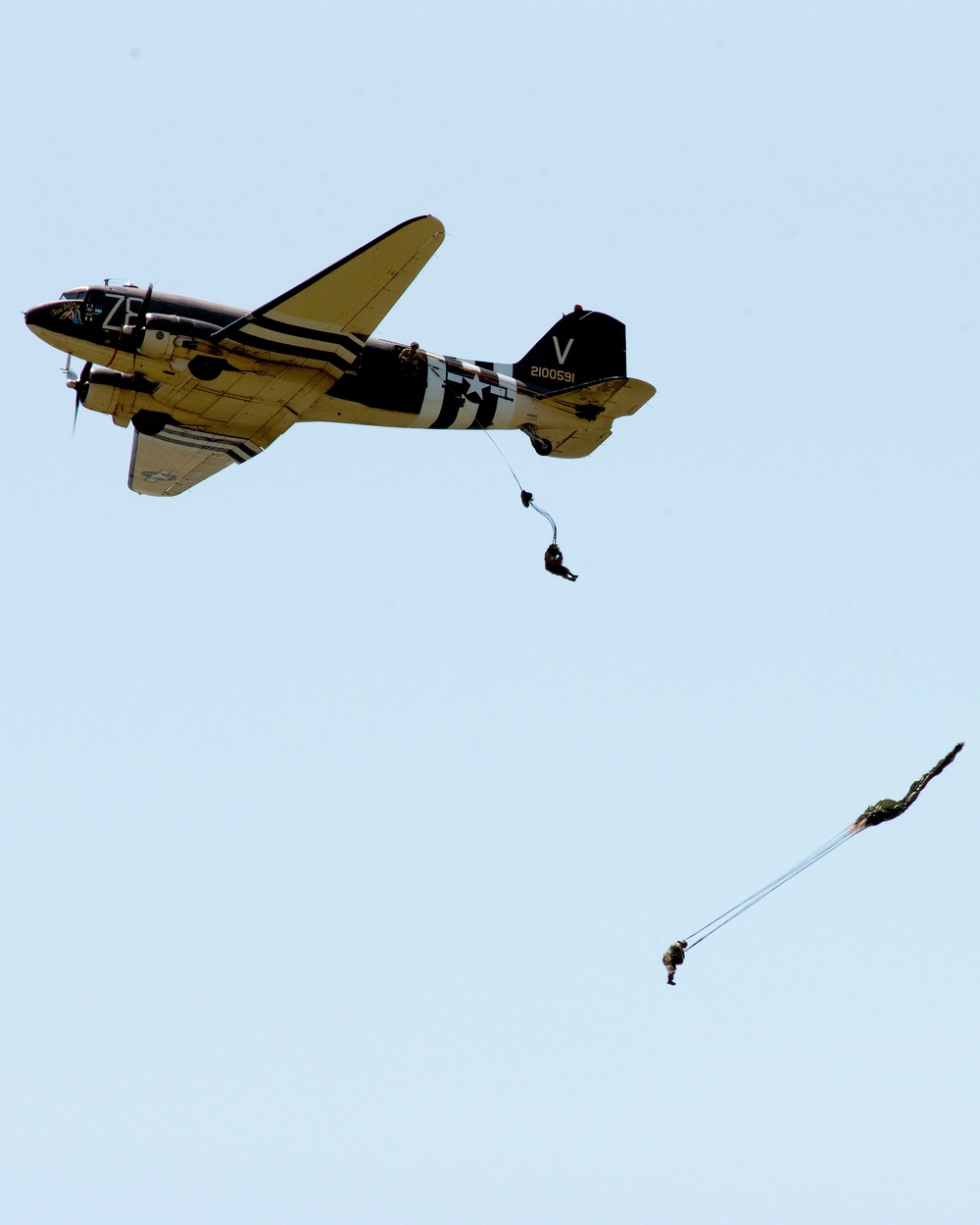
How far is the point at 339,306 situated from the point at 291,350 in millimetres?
1129

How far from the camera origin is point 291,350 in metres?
25.6

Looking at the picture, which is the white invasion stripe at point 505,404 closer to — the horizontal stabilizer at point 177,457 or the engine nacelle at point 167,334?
the horizontal stabilizer at point 177,457

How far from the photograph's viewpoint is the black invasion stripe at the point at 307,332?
82.3 ft

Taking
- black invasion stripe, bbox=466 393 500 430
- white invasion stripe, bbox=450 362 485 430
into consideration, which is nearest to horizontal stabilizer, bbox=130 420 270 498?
white invasion stripe, bbox=450 362 485 430

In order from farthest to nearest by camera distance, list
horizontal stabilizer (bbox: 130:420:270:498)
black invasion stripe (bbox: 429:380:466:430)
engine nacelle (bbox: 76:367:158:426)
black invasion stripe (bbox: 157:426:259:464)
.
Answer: black invasion stripe (bbox: 429:380:466:430), horizontal stabilizer (bbox: 130:420:270:498), black invasion stripe (bbox: 157:426:259:464), engine nacelle (bbox: 76:367:158:426)

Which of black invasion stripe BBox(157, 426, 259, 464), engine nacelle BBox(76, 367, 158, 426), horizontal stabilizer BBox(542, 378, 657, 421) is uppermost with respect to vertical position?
engine nacelle BBox(76, 367, 158, 426)

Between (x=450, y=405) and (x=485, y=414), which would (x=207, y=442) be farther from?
(x=485, y=414)

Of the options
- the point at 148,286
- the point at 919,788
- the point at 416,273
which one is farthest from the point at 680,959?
the point at 148,286

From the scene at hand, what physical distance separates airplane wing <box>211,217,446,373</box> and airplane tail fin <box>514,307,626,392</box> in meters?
5.42

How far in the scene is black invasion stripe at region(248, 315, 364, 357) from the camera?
25078mm

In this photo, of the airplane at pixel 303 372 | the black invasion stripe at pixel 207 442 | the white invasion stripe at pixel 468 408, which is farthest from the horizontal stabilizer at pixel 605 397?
the black invasion stripe at pixel 207 442

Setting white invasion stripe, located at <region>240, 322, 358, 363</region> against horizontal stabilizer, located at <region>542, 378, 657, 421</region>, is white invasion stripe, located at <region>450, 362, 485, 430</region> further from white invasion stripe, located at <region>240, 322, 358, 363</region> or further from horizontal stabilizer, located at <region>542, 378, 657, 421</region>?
white invasion stripe, located at <region>240, 322, 358, 363</region>

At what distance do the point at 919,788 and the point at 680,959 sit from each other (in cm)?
381

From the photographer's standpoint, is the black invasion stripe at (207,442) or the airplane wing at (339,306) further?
the black invasion stripe at (207,442)
